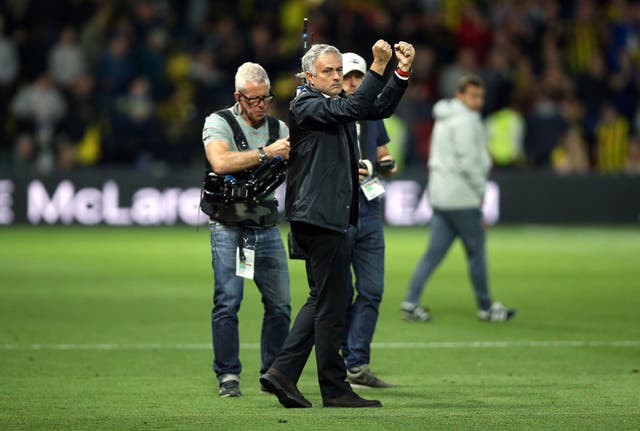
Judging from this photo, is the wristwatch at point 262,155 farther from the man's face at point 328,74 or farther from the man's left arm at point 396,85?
the man's left arm at point 396,85

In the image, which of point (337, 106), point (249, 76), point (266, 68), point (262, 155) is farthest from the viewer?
point (266, 68)

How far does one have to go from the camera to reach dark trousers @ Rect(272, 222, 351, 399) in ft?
28.1

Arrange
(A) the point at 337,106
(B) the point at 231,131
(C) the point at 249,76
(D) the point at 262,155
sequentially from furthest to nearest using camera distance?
(B) the point at 231,131 → (C) the point at 249,76 → (D) the point at 262,155 → (A) the point at 337,106

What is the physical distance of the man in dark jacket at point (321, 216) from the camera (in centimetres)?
845

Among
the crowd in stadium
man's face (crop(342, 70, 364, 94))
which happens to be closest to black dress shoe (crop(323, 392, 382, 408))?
man's face (crop(342, 70, 364, 94))

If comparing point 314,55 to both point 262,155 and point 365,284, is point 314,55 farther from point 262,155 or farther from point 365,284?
point 365,284

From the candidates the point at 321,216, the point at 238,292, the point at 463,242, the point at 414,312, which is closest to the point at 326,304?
the point at 321,216

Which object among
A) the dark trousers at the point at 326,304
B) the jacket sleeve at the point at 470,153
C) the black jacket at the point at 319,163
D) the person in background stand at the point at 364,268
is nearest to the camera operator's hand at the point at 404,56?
the black jacket at the point at 319,163

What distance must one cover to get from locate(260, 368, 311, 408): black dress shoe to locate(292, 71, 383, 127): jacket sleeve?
1595mm

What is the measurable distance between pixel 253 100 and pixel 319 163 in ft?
3.46

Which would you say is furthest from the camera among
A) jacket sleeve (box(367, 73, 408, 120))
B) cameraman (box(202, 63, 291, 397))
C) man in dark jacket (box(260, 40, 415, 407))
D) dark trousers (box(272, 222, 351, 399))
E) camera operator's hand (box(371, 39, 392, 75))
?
cameraman (box(202, 63, 291, 397))

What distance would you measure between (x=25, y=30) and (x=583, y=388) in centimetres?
1981

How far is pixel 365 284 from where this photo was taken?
33.4ft

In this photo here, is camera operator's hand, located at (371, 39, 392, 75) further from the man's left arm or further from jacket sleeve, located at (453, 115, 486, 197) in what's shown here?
jacket sleeve, located at (453, 115, 486, 197)
